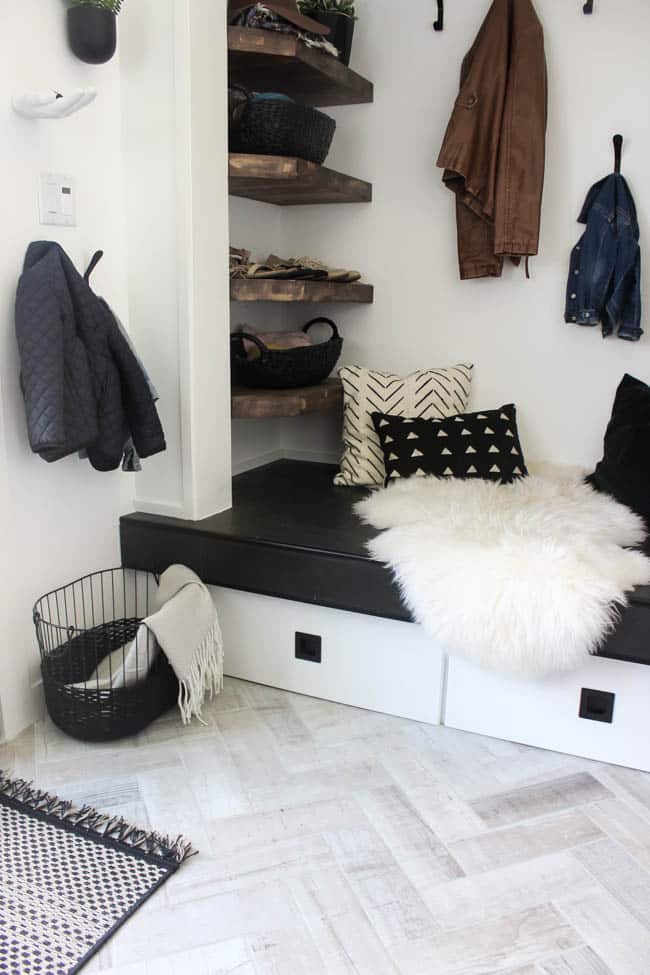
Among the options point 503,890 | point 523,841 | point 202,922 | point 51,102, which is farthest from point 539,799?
point 51,102

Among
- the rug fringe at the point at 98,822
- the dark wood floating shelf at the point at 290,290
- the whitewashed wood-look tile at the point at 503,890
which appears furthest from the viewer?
the dark wood floating shelf at the point at 290,290

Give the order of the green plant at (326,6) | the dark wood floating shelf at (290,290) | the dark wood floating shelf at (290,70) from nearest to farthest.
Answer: the dark wood floating shelf at (290,70) < the dark wood floating shelf at (290,290) < the green plant at (326,6)

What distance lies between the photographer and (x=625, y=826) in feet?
5.65

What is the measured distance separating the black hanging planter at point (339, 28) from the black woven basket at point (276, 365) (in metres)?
0.91

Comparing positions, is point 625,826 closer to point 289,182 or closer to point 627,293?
point 627,293

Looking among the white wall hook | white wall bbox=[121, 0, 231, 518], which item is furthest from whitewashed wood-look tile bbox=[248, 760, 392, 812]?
the white wall hook

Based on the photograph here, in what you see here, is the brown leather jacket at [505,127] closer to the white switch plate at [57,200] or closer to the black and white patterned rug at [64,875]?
the white switch plate at [57,200]

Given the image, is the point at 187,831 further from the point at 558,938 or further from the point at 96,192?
the point at 96,192

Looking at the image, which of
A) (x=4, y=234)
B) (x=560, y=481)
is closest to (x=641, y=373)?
(x=560, y=481)

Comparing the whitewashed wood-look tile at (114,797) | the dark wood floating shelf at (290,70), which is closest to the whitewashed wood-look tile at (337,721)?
the whitewashed wood-look tile at (114,797)

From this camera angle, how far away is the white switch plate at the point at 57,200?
194cm

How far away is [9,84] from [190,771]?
1.57 metres

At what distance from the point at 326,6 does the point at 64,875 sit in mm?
2450

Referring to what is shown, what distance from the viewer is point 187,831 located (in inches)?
66.2
